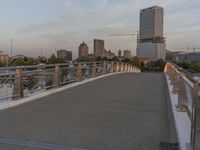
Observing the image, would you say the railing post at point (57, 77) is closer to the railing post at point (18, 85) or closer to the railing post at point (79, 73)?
the railing post at point (18, 85)

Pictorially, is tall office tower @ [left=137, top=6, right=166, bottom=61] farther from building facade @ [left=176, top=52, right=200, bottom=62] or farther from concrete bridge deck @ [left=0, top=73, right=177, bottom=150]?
concrete bridge deck @ [left=0, top=73, right=177, bottom=150]

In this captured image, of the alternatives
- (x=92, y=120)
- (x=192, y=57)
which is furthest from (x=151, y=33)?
(x=92, y=120)

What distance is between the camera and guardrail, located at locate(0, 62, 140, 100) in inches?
436

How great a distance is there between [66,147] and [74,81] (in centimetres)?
1306

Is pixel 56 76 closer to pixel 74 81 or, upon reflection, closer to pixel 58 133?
pixel 74 81

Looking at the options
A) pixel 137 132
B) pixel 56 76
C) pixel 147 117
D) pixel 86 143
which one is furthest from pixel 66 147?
pixel 56 76

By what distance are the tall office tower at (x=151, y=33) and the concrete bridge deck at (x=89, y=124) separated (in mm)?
113142

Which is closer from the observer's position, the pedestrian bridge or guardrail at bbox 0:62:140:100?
the pedestrian bridge

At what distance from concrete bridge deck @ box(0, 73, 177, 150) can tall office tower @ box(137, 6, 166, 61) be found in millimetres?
113142

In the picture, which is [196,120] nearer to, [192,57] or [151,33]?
[192,57]

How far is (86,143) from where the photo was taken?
237 inches

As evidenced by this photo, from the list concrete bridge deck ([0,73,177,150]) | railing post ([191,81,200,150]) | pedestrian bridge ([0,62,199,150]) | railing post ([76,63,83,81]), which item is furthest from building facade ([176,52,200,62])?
railing post ([191,81,200,150])

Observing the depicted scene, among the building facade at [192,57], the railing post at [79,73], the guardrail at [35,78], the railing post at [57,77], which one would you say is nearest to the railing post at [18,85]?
the guardrail at [35,78]

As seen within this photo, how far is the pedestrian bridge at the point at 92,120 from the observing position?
19.3ft
